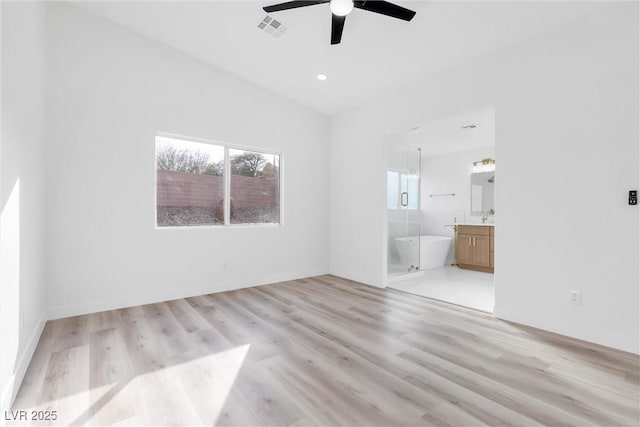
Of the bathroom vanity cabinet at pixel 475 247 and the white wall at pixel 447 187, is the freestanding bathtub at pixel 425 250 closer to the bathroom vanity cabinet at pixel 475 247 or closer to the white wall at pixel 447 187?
the bathroom vanity cabinet at pixel 475 247

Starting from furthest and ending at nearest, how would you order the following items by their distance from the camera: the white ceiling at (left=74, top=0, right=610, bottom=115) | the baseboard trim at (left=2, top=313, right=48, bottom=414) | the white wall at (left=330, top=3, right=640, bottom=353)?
the white ceiling at (left=74, top=0, right=610, bottom=115) → the white wall at (left=330, top=3, right=640, bottom=353) → the baseboard trim at (left=2, top=313, right=48, bottom=414)

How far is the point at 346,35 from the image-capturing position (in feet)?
10.5

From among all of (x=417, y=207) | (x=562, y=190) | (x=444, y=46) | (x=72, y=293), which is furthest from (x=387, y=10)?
(x=72, y=293)

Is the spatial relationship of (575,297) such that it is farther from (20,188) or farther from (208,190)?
(20,188)

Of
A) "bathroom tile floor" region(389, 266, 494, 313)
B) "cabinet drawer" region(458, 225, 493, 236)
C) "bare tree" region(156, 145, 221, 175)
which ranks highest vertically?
"bare tree" region(156, 145, 221, 175)

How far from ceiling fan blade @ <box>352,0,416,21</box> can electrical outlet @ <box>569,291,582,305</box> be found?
2.72 meters

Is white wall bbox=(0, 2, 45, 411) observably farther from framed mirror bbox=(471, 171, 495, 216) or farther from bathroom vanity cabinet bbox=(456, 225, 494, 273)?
framed mirror bbox=(471, 171, 495, 216)

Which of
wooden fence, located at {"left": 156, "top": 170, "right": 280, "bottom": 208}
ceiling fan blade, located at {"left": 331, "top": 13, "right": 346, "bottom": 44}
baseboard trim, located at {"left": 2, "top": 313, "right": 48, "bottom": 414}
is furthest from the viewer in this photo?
wooden fence, located at {"left": 156, "top": 170, "right": 280, "bottom": 208}

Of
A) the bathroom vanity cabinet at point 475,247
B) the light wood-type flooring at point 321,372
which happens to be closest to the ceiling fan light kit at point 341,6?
the light wood-type flooring at point 321,372

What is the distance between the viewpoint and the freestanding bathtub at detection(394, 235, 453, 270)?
4.92 m

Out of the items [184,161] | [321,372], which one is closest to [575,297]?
[321,372]

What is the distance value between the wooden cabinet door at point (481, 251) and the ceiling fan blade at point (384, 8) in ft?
14.3

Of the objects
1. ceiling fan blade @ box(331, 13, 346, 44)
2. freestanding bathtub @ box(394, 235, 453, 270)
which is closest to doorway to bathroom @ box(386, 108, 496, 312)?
freestanding bathtub @ box(394, 235, 453, 270)

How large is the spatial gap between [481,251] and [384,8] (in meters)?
4.64
